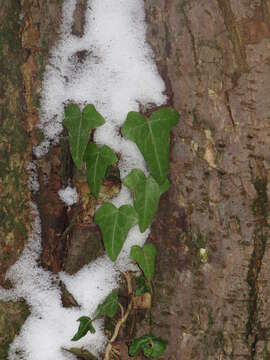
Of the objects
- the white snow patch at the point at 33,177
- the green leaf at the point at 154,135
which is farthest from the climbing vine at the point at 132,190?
the white snow patch at the point at 33,177

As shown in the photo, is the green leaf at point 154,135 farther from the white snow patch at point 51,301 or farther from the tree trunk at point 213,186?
the white snow patch at point 51,301

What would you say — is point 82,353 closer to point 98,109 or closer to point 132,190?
point 132,190

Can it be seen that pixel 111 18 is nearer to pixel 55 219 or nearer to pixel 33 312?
pixel 55 219

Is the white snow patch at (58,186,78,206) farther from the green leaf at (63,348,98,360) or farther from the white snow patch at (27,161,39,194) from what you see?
the green leaf at (63,348,98,360)

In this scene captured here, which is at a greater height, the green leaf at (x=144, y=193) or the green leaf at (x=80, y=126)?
the green leaf at (x=80, y=126)

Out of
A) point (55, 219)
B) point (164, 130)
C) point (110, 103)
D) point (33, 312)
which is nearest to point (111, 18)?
point (110, 103)

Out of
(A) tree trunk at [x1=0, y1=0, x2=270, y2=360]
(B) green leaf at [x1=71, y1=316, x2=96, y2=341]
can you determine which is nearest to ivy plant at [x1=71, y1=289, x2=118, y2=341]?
(B) green leaf at [x1=71, y1=316, x2=96, y2=341]

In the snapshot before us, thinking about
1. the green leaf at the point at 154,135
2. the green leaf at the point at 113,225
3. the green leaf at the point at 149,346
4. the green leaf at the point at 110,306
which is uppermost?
the green leaf at the point at 154,135
